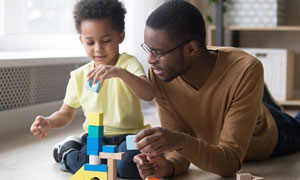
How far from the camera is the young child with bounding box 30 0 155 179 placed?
1.38 metres

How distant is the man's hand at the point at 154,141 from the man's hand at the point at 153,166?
16 centimetres

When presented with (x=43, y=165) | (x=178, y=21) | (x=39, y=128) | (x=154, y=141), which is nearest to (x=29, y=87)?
(x=43, y=165)

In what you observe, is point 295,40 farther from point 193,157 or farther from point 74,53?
point 193,157

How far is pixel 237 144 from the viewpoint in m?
1.24

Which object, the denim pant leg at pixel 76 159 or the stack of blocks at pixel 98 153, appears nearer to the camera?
the stack of blocks at pixel 98 153

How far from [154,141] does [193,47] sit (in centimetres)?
33

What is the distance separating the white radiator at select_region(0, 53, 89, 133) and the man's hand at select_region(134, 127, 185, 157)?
3.96 feet

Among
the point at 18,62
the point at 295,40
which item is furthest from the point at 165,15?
the point at 295,40

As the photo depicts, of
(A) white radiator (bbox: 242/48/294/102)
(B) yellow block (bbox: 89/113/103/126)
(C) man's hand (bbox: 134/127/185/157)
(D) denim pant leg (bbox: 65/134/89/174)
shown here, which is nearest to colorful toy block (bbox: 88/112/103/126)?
(B) yellow block (bbox: 89/113/103/126)

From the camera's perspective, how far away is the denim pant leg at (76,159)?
1.38 metres

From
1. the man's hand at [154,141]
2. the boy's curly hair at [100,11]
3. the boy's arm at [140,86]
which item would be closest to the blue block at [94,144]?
the man's hand at [154,141]

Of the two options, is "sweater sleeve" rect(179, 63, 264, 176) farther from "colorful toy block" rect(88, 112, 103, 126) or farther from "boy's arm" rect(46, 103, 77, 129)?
"boy's arm" rect(46, 103, 77, 129)

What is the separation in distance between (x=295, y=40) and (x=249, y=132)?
2.23 m

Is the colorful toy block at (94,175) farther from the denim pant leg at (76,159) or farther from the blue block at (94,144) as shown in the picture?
the denim pant leg at (76,159)
